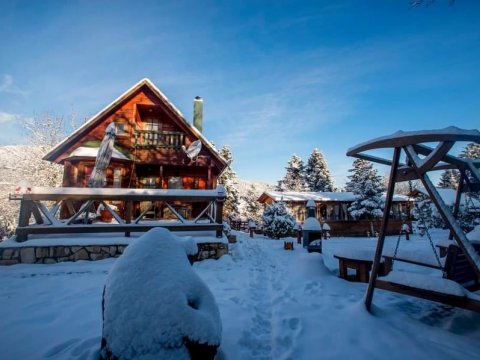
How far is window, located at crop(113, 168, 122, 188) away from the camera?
1269 cm

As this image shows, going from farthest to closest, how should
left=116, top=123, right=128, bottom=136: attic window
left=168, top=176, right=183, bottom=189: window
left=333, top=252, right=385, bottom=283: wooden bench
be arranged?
1. left=168, top=176, right=183, bottom=189: window
2. left=116, top=123, right=128, bottom=136: attic window
3. left=333, top=252, right=385, bottom=283: wooden bench

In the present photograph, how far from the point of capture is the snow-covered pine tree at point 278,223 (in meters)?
16.6

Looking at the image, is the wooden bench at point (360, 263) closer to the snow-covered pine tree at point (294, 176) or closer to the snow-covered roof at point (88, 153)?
the snow-covered roof at point (88, 153)

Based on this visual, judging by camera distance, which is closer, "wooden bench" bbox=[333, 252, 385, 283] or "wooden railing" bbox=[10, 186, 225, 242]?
"wooden bench" bbox=[333, 252, 385, 283]

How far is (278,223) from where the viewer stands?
16.7 meters

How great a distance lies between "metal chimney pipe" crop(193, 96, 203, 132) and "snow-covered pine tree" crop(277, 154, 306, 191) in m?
28.0

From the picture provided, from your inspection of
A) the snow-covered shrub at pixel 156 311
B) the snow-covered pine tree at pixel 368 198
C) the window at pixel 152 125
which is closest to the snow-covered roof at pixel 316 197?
the snow-covered pine tree at pixel 368 198

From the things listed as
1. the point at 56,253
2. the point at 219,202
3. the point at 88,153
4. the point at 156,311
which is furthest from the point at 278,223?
the point at 156,311

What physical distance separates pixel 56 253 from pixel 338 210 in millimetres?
27366

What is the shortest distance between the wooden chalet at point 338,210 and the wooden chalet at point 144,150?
10.1 meters

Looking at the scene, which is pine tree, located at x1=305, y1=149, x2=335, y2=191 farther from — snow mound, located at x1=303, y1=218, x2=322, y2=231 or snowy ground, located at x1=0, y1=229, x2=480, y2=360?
snowy ground, located at x1=0, y1=229, x2=480, y2=360

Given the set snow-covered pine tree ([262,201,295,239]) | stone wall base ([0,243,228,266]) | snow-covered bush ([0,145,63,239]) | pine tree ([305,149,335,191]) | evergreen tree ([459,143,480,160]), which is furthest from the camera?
pine tree ([305,149,335,191])

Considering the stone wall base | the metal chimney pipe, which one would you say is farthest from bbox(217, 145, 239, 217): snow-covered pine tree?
the stone wall base

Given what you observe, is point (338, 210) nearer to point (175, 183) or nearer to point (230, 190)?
point (230, 190)
